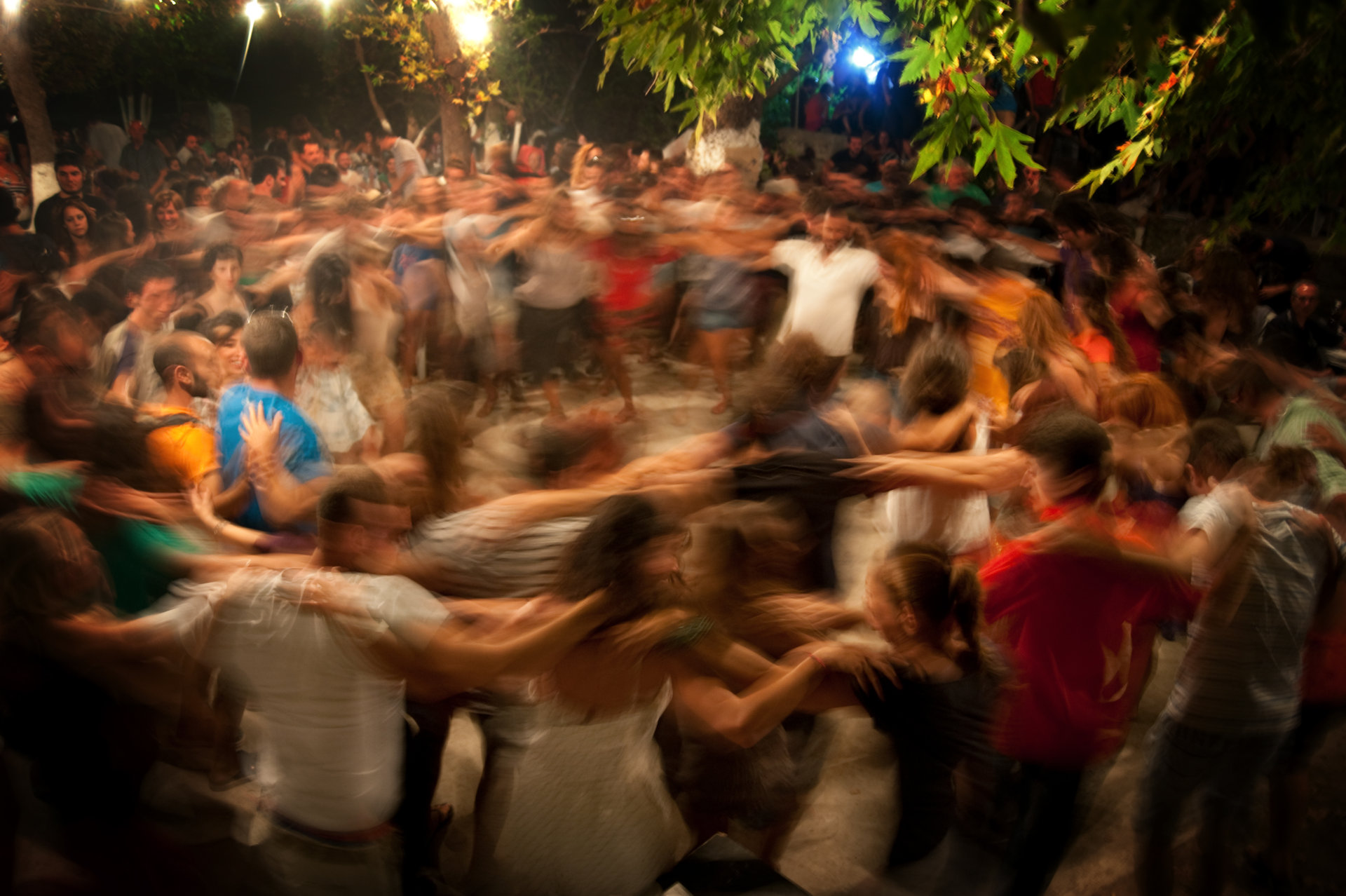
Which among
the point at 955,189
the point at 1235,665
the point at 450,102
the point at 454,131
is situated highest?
the point at 450,102

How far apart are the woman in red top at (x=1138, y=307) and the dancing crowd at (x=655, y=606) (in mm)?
181

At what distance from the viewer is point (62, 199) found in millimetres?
7082

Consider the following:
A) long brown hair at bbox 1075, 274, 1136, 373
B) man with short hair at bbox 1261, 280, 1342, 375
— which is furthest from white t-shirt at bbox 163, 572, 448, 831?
man with short hair at bbox 1261, 280, 1342, 375

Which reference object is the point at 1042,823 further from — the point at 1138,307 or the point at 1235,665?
the point at 1138,307

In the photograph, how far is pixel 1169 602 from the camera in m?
2.43

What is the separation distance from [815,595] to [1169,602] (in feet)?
3.43

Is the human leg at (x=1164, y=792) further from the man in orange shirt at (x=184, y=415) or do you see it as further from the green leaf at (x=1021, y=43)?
the man in orange shirt at (x=184, y=415)

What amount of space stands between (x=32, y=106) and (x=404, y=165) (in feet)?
14.5

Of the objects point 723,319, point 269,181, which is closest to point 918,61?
point 723,319

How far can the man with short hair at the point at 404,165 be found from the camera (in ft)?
31.9

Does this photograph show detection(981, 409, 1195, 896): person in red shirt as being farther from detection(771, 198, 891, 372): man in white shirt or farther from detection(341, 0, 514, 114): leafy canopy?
detection(341, 0, 514, 114): leafy canopy

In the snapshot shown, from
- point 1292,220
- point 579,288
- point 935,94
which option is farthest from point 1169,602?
point 1292,220

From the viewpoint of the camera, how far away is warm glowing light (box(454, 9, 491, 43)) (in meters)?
12.3

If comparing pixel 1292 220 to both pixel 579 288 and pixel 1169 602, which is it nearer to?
pixel 579 288
